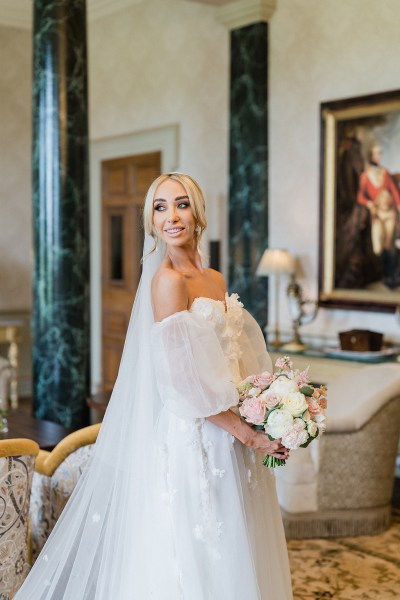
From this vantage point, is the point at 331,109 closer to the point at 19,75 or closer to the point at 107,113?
the point at 107,113

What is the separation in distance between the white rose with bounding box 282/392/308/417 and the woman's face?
63cm

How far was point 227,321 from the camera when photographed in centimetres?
288

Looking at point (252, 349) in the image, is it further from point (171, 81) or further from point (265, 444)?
point (171, 81)

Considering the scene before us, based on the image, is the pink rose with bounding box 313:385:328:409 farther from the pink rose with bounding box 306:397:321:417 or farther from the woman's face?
the woman's face

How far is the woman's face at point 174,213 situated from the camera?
280 centimetres

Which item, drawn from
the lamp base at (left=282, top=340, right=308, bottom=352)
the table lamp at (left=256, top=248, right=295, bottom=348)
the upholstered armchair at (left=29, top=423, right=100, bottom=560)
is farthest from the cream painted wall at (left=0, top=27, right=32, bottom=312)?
the upholstered armchair at (left=29, top=423, right=100, bottom=560)

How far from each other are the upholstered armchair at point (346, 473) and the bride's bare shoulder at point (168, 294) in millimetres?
2264

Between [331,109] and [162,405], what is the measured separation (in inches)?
174

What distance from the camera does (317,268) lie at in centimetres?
692

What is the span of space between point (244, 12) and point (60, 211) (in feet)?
8.97

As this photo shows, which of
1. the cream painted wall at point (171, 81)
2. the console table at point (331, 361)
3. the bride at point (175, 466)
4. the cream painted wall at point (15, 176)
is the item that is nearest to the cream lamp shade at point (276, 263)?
the console table at point (331, 361)

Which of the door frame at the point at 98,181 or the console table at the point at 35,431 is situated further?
the door frame at the point at 98,181

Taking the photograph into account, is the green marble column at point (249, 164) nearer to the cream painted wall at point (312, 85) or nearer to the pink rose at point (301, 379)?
the cream painted wall at point (312, 85)

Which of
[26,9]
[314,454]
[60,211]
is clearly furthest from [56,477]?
[26,9]
